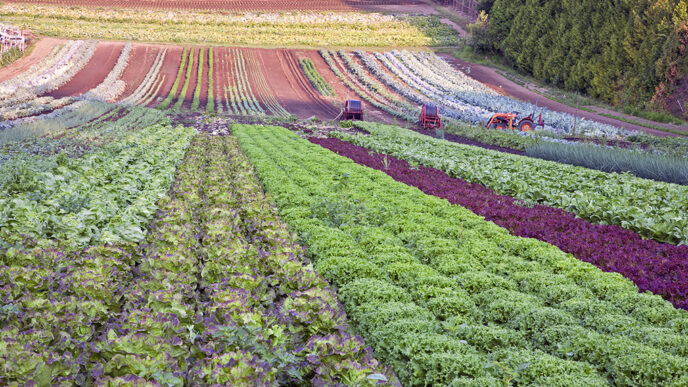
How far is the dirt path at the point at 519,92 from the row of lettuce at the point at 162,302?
30091 mm

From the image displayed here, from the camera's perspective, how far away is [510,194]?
12.9 metres

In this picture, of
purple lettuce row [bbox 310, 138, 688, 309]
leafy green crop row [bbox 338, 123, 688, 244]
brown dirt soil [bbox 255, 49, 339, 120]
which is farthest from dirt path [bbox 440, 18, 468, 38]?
purple lettuce row [bbox 310, 138, 688, 309]

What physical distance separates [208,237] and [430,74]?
47.0 meters

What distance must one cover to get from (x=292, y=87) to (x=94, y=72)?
56.8 feet

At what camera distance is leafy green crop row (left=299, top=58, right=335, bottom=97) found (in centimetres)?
4519

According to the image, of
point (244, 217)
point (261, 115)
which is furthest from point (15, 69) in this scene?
point (244, 217)

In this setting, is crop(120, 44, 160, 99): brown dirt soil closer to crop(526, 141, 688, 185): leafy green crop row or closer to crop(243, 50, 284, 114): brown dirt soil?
crop(243, 50, 284, 114): brown dirt soil

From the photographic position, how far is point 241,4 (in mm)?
75438

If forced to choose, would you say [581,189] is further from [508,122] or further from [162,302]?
[508,122]

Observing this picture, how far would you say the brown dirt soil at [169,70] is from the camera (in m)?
40.9

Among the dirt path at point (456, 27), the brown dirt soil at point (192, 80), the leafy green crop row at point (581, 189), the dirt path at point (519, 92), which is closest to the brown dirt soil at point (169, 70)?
the brown dirt soil at point (192, 80)

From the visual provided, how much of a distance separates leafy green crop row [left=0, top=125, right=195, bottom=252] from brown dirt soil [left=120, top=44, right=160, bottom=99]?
29965 millimetres

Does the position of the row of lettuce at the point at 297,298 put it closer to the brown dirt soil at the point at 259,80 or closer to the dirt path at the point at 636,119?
the dirt path at the point at 636,119

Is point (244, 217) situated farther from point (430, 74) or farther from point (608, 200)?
point (430, 74)
